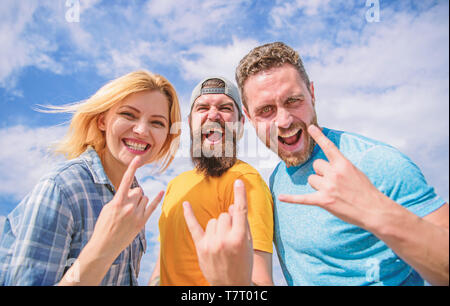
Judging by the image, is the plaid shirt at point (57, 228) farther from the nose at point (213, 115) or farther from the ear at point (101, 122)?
the nose at point (213, 115)

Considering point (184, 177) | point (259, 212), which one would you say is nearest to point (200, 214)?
point (259, 212)

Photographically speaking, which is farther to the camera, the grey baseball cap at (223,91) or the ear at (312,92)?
the grey baseball cap at (223,91)

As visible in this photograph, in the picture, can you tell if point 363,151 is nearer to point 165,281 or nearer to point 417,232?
point 417,232

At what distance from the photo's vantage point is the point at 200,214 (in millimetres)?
2830

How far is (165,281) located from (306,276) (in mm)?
1455

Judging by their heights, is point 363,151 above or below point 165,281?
above

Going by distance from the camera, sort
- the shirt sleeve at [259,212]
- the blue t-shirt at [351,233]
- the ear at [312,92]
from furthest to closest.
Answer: the ear at [312,92] → the shirt sleeve at [259,212] → the blue t-shirt at [351,233]

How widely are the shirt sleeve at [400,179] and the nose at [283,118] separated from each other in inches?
31.0

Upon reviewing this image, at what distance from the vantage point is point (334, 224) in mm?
2514

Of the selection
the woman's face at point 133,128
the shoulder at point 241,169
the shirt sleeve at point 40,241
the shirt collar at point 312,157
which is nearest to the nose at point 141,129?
the woman's face at point 133,128

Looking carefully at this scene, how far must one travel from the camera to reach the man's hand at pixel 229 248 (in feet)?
5.54

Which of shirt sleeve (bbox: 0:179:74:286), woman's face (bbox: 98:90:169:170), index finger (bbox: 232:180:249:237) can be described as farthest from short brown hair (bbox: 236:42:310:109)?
shirt sleeve (bbox: 0:179:74:286)

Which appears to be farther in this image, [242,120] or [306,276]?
[242,120]
